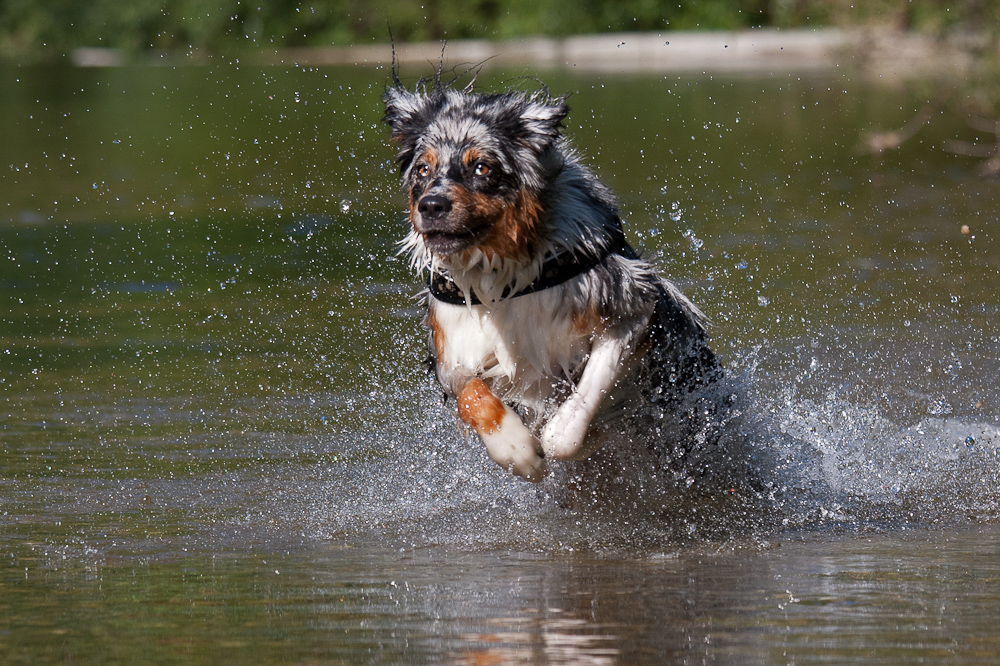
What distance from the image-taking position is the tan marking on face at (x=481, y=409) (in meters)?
5.06

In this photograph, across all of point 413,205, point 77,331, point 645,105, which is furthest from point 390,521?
point 645,105

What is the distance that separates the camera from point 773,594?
14.1 feet

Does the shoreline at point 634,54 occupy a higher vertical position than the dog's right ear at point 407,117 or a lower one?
higher

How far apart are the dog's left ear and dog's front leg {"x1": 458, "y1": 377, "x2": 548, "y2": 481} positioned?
3.04 feet

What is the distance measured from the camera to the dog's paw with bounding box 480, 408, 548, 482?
5.05 meters

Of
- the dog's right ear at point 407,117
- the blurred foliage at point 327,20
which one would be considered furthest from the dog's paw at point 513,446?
the blurred foliage at point 327,20

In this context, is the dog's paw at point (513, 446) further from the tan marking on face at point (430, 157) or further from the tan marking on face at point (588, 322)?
the tan marking on face at point (430, 157)

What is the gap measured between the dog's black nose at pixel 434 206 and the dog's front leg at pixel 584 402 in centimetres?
82

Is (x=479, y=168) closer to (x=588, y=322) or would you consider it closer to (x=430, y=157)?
(x=430, y=157)

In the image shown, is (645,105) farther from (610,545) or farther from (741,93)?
(610,545)

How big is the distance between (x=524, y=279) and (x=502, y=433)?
1.93 feet

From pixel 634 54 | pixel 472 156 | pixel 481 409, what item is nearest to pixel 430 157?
pixel 472 156

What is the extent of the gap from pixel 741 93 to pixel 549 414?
1792cm

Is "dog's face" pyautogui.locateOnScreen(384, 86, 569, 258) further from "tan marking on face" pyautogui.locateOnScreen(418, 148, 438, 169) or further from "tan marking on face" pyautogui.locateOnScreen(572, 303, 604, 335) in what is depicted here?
"tan marking on face" pyautogui.locateOnScreen(572, 303, 604, 335)
